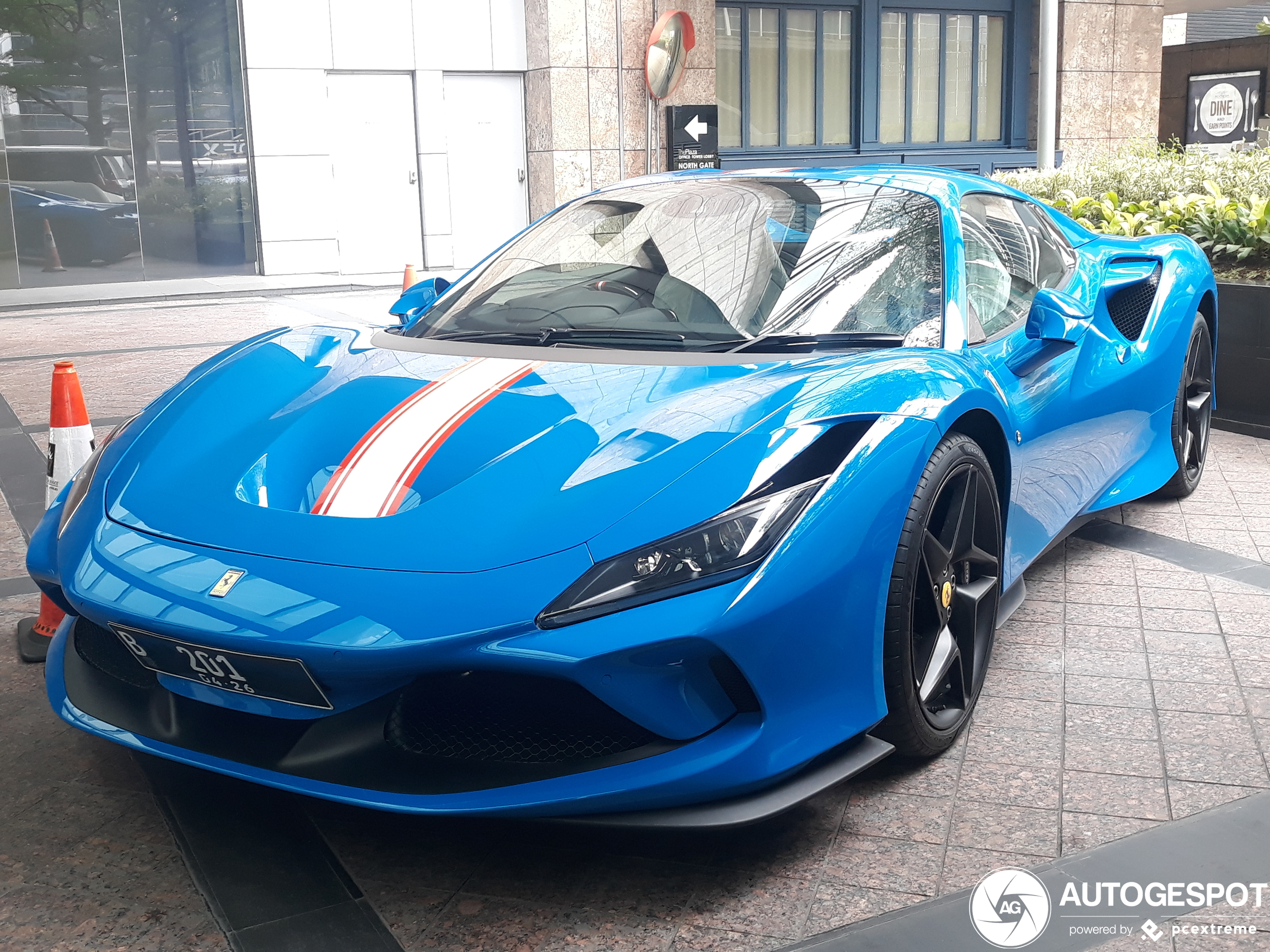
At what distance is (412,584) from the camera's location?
6.66 ft

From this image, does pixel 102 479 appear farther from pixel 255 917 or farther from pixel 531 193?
pixel 531 193

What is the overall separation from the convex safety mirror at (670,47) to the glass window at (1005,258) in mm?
11816

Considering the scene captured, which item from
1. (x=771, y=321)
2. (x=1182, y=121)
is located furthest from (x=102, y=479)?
(x=1182, y=121)

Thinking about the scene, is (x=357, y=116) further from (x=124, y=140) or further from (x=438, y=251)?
(x=124, y=140)

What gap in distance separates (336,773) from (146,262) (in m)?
13.9

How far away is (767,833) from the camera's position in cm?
237

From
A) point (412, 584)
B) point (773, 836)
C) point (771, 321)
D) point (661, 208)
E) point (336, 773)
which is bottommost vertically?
point (773, 836)

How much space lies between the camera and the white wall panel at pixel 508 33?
50.0ft

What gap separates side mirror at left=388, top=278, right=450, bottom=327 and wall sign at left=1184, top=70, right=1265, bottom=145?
25.3m

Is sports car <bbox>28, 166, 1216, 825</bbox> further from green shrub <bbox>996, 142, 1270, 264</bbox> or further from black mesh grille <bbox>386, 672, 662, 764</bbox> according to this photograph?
green shrub <bbox>996, 142, 1270, 264</bbox>

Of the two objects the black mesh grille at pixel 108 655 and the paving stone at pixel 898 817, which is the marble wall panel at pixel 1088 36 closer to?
the paving stone at pixel 898 817

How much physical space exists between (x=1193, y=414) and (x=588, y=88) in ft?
38.8

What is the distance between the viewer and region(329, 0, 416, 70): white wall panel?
14438 millimetres

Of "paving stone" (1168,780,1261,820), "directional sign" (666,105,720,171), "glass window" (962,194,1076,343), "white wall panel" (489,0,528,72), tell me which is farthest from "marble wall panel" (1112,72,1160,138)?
"paving stone" (1168,780,1261,820)
